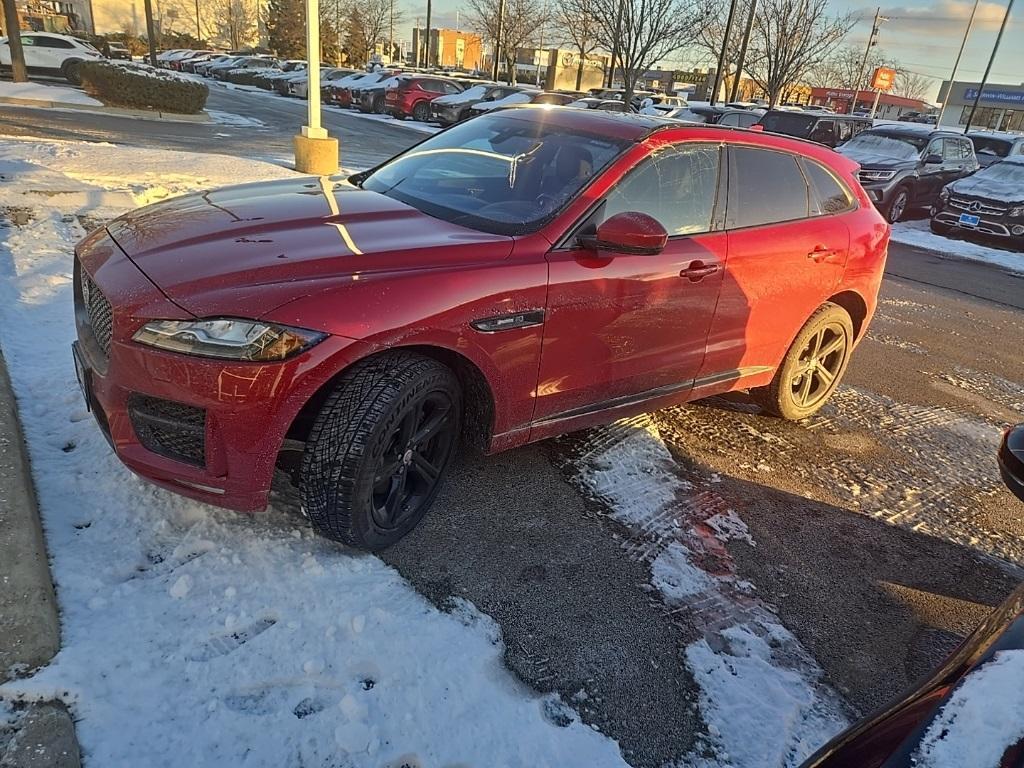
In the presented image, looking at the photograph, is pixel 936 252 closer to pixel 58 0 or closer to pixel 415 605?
pixel 415 605

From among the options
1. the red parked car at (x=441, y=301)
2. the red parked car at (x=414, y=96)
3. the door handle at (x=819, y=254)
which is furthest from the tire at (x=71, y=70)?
the door handle at (x=819, y=254)

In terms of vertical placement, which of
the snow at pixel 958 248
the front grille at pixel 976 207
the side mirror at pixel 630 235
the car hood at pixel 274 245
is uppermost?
the side mirror at pixel 630 235

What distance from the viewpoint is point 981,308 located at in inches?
334

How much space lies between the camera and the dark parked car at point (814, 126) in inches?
715

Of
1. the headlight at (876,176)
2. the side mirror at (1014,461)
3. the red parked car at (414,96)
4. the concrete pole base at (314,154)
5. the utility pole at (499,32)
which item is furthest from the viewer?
the utility pole at (499,32)

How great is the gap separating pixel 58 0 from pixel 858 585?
7622 cm

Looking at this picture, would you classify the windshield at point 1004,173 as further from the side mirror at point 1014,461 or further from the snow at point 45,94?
the snow at point 45,94

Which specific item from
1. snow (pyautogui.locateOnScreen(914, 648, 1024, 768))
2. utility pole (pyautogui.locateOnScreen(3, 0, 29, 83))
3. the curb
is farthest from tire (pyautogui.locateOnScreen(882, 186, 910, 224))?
utility pole (pyautogui.locateOnScreen(3, 0, 29, 83))

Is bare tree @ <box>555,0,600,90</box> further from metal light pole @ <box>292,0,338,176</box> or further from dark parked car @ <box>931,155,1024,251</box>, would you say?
metal light pole @ <box>292,0,338,176</box>

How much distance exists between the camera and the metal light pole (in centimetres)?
1041

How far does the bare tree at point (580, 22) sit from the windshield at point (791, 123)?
10468 mm

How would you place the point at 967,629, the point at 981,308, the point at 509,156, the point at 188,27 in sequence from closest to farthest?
the point at 967,629, the point at 509,156, the point at 981,308, the point at 188,27

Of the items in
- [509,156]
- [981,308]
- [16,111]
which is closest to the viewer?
[509,156]

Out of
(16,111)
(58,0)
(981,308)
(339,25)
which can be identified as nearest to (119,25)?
(58,0)
